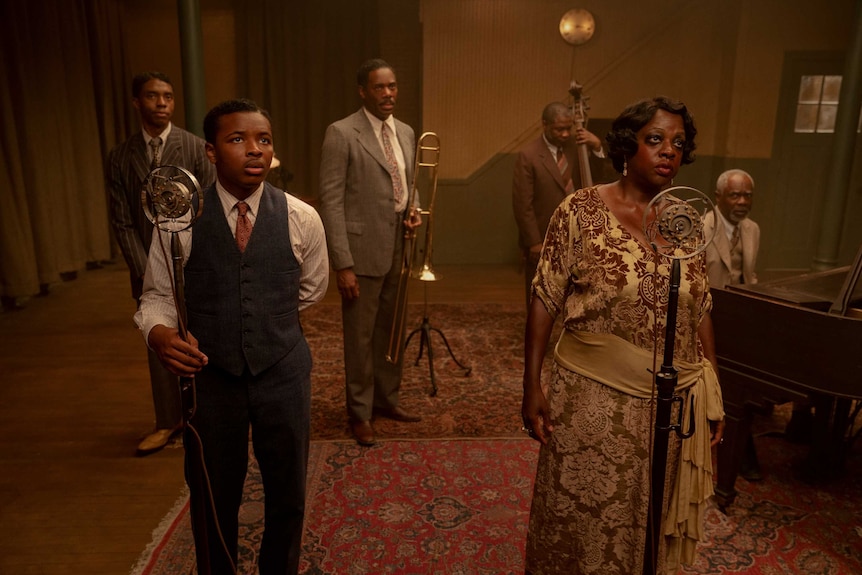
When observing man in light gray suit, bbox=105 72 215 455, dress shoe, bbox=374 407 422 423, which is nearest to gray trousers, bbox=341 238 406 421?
dress shoe, bbox=374 407 422 423

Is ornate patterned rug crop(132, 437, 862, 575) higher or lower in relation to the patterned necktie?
lower

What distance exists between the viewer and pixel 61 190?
6.96 m

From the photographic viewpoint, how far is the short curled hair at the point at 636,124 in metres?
1.79

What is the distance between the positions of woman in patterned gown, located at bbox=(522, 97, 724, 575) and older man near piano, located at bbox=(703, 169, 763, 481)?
1443 mm

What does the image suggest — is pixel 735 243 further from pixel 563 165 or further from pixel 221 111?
pixel 221 111

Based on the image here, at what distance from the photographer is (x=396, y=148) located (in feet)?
10.9

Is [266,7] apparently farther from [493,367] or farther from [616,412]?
[616,412]

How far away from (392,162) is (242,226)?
1.53 metres

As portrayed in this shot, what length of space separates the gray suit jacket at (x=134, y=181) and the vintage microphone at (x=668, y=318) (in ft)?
7.25

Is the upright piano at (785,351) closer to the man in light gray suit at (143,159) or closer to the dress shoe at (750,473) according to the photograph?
the dress shoe at (750,473)

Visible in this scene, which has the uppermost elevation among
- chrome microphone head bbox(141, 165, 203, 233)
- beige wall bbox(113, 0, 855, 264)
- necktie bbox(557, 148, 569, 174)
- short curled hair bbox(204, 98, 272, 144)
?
beige wall bbox(113, 0, 855, 264)

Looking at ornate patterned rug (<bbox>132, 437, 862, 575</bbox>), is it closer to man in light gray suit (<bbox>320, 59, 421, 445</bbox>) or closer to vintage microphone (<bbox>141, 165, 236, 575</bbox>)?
man in light gray suit (<bbox>320, 59, 421, 445</bbox>)

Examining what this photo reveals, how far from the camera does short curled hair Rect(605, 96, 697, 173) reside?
179cm

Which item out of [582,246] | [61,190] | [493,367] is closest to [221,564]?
[582,246]
